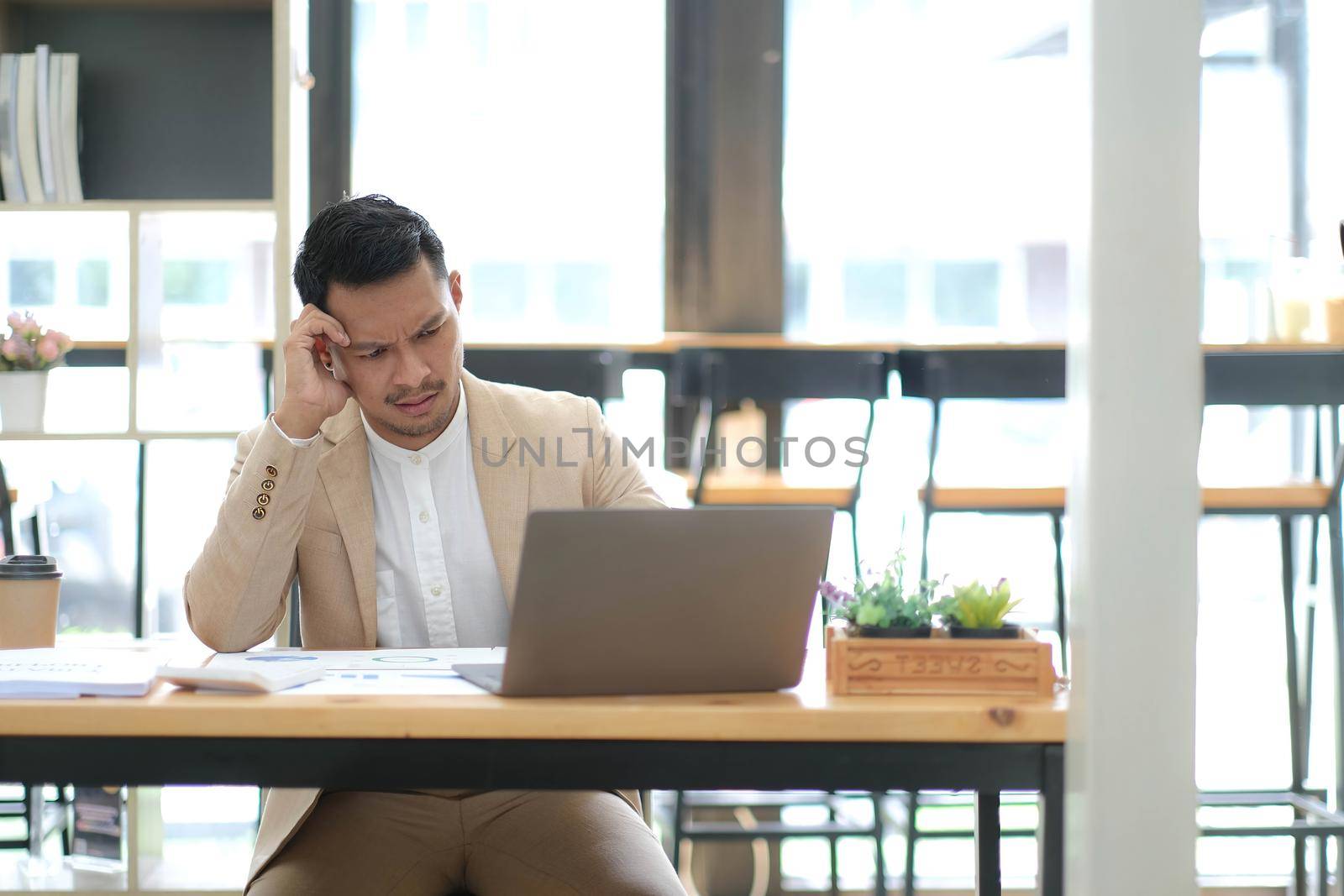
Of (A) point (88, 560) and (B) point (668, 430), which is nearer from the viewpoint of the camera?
(A) point (88, 560)

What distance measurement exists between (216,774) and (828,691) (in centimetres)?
53

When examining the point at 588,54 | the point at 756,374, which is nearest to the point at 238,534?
the point at 756,374

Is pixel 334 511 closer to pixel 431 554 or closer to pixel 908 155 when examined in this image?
pixel 431 554

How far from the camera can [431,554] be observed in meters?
1.76

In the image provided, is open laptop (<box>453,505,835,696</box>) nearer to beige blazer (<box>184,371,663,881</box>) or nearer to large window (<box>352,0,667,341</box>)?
beige blazer (<box>184,371,663,881</box>)

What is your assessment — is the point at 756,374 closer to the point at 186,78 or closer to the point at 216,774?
the point at 186,78

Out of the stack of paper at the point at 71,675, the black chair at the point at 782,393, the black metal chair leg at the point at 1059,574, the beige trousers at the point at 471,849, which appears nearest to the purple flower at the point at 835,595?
the beige trousers at the point at 471,849

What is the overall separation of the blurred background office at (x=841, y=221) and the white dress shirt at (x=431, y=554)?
133cm

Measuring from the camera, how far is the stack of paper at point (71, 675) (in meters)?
1.15

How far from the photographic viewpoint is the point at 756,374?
2.87m

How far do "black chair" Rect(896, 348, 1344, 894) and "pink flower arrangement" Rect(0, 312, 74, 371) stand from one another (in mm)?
1706

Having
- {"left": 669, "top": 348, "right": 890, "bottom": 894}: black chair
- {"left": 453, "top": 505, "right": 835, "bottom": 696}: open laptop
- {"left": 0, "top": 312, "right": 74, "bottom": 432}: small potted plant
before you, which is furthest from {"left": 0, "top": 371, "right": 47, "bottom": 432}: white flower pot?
{"left": 453, "top": 505, "right": 835, "bottom": 696}: open laptop

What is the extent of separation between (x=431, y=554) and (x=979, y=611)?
0.82 meters

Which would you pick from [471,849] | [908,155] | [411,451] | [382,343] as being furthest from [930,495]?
[471,849]
